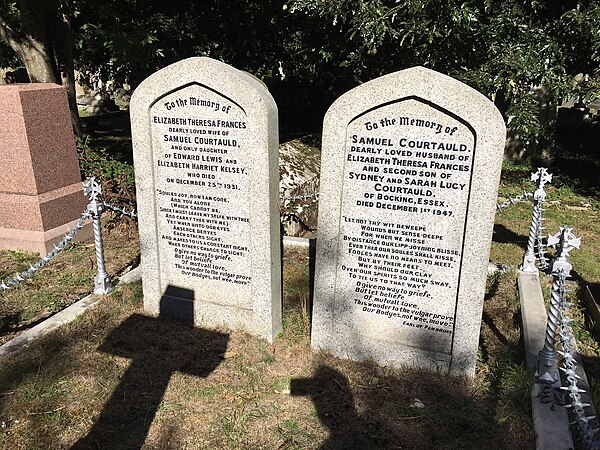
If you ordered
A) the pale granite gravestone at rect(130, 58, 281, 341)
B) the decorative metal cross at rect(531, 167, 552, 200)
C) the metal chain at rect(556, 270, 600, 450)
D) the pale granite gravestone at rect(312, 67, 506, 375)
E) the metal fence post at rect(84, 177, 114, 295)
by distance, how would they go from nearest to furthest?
the metal chain at rect(556, 270, 600, 450) < the pale granite gravestone at rect(312, 67, 506, 375) < the pale granite gravestone at rect(130, 58, 281, 341) < the metal fence post at rect(84, 177, 114, 295) < the decorative metal cross at rect(531, 167, 552, 200)

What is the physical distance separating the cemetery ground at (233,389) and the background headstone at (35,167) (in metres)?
1.42

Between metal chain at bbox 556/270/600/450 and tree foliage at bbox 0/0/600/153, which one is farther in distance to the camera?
tree foliage at bbox 0/0/600/153

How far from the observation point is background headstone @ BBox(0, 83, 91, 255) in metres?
6.30

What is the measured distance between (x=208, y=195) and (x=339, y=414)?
2.19m

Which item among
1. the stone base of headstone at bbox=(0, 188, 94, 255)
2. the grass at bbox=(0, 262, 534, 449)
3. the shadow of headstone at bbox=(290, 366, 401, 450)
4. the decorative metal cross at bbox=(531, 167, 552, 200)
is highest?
the decorative metal cross at bbox=(531, 167, 552, 200)

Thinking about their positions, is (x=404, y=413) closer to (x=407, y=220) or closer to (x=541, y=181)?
(x=407, y=220)

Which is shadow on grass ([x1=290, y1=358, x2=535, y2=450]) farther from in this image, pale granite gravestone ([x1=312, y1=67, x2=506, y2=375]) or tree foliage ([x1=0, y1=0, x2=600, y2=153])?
tree foliage ([x1=0, y1=0, x2=600, y2=153])

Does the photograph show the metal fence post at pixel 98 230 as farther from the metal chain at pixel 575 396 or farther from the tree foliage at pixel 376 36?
the metal chain at pixel 575 396

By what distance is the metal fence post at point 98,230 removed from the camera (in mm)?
5152

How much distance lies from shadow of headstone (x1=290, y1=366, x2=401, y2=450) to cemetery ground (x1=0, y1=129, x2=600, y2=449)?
10mm

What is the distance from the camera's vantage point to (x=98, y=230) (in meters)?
5.24

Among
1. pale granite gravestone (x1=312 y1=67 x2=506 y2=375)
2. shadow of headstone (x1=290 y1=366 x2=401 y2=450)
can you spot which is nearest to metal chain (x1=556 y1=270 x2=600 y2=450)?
pale granite gravestone (x1=312 y1=67 x2=506 y2=375)

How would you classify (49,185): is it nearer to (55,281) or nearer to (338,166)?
(55,281)

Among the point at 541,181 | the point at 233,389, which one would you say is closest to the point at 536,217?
the point at 541,181
